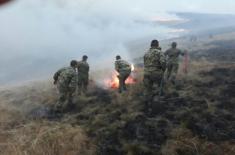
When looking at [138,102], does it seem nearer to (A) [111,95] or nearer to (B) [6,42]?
(A) [111,95]

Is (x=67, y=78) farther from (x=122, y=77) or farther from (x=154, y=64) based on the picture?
(x=154, y=64)

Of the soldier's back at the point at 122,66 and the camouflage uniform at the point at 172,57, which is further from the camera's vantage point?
the camouflage uniform at the point at 172,57

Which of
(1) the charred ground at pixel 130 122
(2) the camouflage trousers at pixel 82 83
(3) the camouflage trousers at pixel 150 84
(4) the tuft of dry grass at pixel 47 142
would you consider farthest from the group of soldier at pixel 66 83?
(3) the camouflage trousers at pixel 150 84

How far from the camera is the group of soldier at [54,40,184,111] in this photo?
1280 centimetres

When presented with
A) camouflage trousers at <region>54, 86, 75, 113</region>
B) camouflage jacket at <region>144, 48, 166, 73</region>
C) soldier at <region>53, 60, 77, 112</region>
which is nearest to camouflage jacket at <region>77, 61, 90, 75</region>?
camouflage trousers at <region>54, 86, 75, 113</region>

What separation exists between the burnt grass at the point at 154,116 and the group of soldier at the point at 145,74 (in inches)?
22.6

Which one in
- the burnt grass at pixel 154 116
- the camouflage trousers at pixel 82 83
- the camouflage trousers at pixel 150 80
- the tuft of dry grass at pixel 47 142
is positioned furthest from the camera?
the camouflage trousers at pixel 82 83

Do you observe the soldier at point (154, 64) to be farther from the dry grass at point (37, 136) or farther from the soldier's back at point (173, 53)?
the soldier's back at point (173, 53)

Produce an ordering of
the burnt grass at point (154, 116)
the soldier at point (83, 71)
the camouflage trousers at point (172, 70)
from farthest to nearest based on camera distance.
→ the camouflage trousers at point (172, 70)
the soldier at point (83, 71)
the burnt grass at point (154, 116)

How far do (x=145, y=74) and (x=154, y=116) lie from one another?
1.52 metres

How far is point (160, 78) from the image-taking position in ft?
42.6

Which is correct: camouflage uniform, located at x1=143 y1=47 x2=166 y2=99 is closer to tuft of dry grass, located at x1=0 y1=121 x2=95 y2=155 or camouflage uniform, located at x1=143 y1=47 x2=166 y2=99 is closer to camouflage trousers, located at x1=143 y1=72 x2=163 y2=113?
camouflage trousers, located at x1=143 y1=72 x2=163 y2=113

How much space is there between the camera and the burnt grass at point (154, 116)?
10.9 metres

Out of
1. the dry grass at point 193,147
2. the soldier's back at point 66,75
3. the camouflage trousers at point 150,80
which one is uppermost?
the soldier's back at point 66,75
